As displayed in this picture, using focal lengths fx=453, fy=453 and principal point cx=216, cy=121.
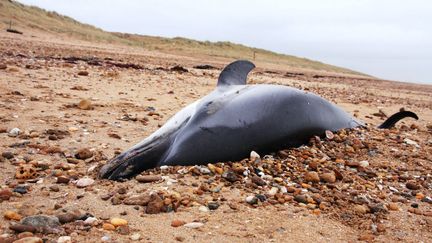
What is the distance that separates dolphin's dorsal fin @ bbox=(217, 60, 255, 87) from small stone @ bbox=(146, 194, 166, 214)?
1943 millimetres

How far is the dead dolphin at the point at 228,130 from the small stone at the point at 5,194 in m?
0.72

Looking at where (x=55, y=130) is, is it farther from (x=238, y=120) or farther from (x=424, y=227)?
(x=424, y=227)

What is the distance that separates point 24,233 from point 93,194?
0.74 metres

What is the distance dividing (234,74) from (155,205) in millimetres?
2389

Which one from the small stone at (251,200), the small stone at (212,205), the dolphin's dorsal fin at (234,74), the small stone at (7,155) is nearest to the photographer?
the small stone at (212,205)

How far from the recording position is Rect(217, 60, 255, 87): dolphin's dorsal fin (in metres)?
4.99

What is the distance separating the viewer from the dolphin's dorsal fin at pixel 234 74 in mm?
4992

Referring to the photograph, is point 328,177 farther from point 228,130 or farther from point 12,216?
A: point 12,216

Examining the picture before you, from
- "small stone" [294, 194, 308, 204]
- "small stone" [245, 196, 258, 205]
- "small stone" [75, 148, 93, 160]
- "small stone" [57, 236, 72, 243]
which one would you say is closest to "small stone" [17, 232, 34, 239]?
"small stone" [57, 236, 72, 243]

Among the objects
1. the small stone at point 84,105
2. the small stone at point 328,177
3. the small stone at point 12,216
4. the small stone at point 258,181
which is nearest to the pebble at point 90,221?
the small stone at point 12,216

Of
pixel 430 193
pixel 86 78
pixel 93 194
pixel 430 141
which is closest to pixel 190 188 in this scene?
pixel 93 194

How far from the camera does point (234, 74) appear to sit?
5191 millimetres

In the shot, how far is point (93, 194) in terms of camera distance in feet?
11.2

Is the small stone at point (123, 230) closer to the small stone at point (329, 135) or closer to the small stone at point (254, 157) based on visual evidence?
the small stone at point (254, 157)
